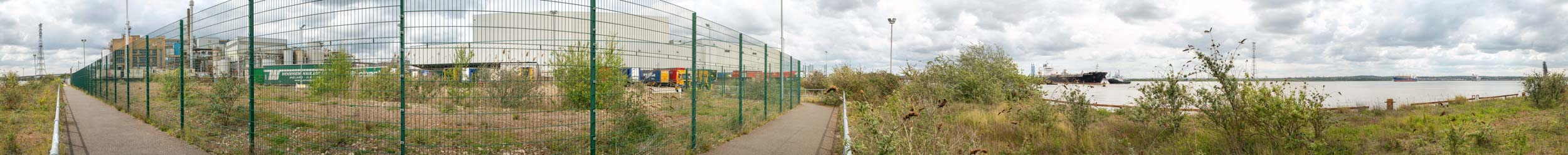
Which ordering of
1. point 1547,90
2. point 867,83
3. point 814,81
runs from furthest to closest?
1. point 814,81
2. point 867,83
3. point 1547,90

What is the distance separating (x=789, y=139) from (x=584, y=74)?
2.58 meters

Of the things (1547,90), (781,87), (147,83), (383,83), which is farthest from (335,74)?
(1547,90)

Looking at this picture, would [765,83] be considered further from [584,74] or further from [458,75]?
[458,75]

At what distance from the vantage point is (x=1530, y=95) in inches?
621

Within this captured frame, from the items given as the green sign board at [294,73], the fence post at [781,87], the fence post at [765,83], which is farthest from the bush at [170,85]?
the fence post at [781,87]

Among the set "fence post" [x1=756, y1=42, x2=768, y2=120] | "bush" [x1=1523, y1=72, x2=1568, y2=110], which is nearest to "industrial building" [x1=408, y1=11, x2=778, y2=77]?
"fence post" [x1=756, y1=42, x2=768, y2=120]

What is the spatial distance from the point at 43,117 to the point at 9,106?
14.0 ft

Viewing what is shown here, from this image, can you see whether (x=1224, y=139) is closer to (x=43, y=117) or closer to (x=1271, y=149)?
(x=1271, y=149)

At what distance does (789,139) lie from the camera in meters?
8.01

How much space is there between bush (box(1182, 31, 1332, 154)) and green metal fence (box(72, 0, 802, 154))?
4.70 m

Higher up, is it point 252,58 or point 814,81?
point 252,58

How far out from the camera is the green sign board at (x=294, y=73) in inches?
197

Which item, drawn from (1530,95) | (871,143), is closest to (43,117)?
(871,143)

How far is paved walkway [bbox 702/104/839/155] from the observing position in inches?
273
